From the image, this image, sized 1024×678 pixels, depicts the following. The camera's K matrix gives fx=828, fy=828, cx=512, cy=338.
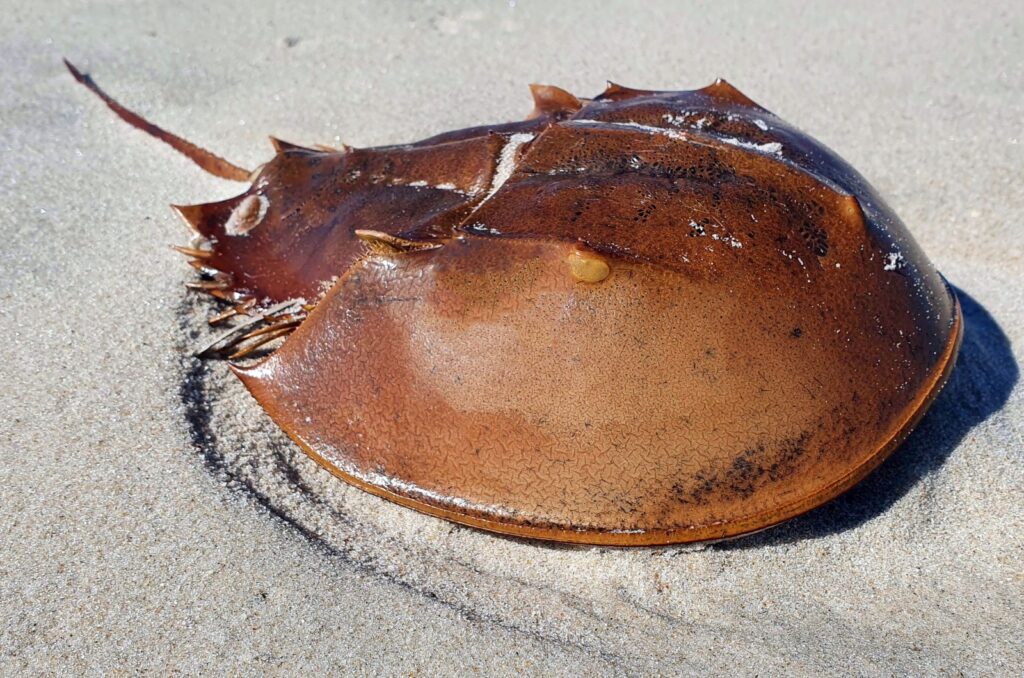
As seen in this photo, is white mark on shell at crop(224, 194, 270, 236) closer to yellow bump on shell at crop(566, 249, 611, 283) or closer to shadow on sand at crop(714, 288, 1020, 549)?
yellow bump on shell at crop(566, 249, 611, 283)

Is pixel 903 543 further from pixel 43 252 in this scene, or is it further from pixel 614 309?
pixel 43 252

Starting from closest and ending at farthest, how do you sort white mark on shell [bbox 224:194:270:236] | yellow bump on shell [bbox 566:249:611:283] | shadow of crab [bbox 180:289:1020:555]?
yellow bump on shell [bbox 566:249:611:283]
shadow of crab [bbox 180:289:1020:555]
white mark on shell [bbox 224:194:270:236]

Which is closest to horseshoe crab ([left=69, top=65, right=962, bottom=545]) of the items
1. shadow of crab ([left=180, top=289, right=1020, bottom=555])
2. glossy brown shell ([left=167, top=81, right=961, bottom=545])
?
glossy brown shell ([left=167, top=81, right=961, bottom=545])

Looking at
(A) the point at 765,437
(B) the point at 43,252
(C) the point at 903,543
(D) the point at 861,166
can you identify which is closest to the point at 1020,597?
(C) the point at 903,543

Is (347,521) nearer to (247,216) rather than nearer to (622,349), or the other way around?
(622,349)

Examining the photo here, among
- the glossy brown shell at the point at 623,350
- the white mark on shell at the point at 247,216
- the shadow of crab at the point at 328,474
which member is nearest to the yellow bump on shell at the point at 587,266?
the glossy brown shell at the point at 623,350

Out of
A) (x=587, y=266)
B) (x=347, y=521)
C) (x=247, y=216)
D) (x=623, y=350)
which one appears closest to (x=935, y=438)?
(x=623, y=350)
